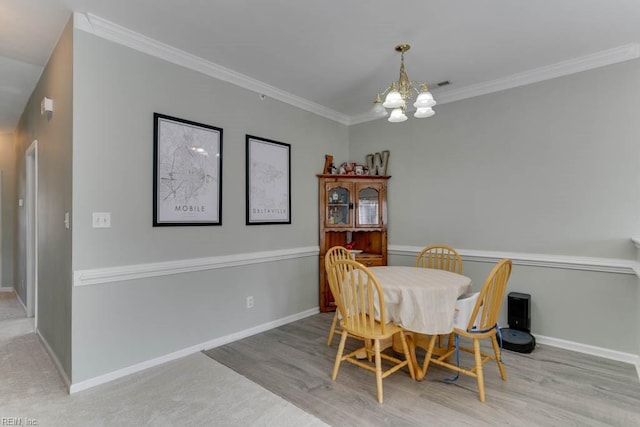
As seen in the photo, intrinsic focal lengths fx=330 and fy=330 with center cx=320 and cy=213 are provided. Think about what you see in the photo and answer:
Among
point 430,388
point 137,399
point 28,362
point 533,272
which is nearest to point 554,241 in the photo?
point 533,272

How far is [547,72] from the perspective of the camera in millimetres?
3025

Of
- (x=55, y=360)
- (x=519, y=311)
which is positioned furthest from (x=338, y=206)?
(x=55, y=360)

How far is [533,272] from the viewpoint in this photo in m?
3.11

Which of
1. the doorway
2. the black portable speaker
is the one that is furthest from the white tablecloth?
the doorway

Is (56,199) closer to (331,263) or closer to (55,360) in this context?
(55,360)

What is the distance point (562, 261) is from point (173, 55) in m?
3.79

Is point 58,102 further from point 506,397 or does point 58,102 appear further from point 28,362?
point 506,397

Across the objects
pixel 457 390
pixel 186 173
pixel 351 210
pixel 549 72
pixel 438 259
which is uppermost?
pixel 549 72

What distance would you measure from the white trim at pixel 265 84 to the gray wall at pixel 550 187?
0.07 meters

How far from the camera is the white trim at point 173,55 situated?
7.45ft

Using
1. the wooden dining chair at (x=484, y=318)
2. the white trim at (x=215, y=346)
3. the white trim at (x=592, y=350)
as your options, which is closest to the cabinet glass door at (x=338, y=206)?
the white trim at (x=215, y=346)

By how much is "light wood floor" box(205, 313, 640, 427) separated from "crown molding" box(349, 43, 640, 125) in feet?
8.11

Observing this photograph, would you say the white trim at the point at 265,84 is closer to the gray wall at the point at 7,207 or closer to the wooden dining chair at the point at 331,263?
the wooden dining chair at the point at 331,263

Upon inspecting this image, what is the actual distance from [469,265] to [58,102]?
394 centimetres
